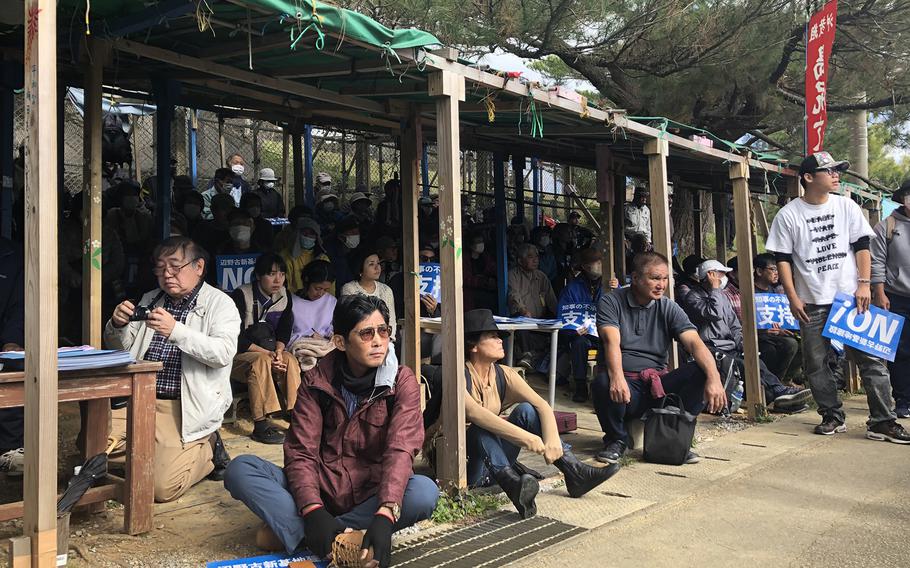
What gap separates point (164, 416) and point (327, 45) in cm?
229

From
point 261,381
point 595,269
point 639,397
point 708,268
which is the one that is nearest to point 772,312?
point 708,268

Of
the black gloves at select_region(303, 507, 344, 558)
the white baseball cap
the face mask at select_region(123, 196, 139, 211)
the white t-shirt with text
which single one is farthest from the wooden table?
the white baseball cap

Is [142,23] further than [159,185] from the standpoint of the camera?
No

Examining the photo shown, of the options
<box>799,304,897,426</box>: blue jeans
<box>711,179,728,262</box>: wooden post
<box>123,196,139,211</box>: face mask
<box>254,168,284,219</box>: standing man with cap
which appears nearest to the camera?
<box>799,304,897,426</box>: blue jeans

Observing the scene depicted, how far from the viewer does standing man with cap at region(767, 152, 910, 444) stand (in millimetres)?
6227

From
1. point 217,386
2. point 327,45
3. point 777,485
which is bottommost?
point 777,485

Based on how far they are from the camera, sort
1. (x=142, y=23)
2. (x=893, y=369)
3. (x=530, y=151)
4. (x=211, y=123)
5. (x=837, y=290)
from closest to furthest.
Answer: (x=142, y=23), (x=837, y=290), (x=893, y=369), (x=530, y=151), (x=211, y=123)

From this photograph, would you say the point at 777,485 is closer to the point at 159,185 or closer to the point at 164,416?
the point at 164,416

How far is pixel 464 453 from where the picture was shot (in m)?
4.36

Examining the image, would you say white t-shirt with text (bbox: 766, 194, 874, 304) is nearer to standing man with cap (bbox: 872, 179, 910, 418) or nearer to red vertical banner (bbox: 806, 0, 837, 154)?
standing man with cap (bbox: 872, 179, 910, 418)

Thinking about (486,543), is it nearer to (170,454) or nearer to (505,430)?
(505,430)

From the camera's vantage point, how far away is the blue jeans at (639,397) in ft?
17.6

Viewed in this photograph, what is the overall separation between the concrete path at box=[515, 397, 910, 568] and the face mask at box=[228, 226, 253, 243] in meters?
3.87

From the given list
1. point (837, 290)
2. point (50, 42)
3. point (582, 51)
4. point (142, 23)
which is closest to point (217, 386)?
point (142, 23)
